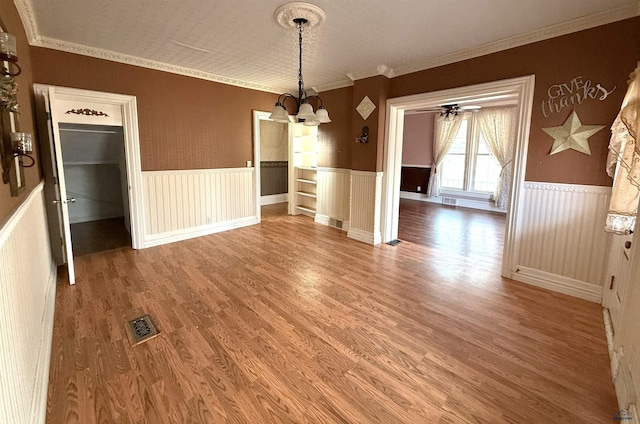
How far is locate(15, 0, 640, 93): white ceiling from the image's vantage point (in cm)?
260

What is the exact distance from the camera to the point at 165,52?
3811 millimetres

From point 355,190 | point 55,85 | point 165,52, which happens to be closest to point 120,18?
point 165,52

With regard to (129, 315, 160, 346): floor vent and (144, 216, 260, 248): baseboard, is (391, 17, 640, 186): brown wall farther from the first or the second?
(144, 216, 260, 248): baseboard

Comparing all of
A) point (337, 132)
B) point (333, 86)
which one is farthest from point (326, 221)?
point (333, 86)

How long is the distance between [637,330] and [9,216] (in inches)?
134

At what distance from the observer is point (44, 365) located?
73.8 inches

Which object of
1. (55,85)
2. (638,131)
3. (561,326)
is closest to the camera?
(638,131)

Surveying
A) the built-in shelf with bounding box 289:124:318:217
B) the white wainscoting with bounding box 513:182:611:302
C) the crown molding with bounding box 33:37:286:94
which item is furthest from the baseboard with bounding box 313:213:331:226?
the white wainscoting with bounding box 513:182:611:302

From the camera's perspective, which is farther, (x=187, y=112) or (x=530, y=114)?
(x=187, y=112)

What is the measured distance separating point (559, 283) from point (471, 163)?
5.28 m

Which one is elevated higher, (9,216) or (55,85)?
(55,85)

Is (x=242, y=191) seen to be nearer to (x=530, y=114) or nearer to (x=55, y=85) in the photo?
(x=55, y=85)

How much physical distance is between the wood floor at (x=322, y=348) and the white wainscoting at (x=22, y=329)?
0.53 ft

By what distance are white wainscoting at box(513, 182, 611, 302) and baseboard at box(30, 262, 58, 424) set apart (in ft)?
13.7
